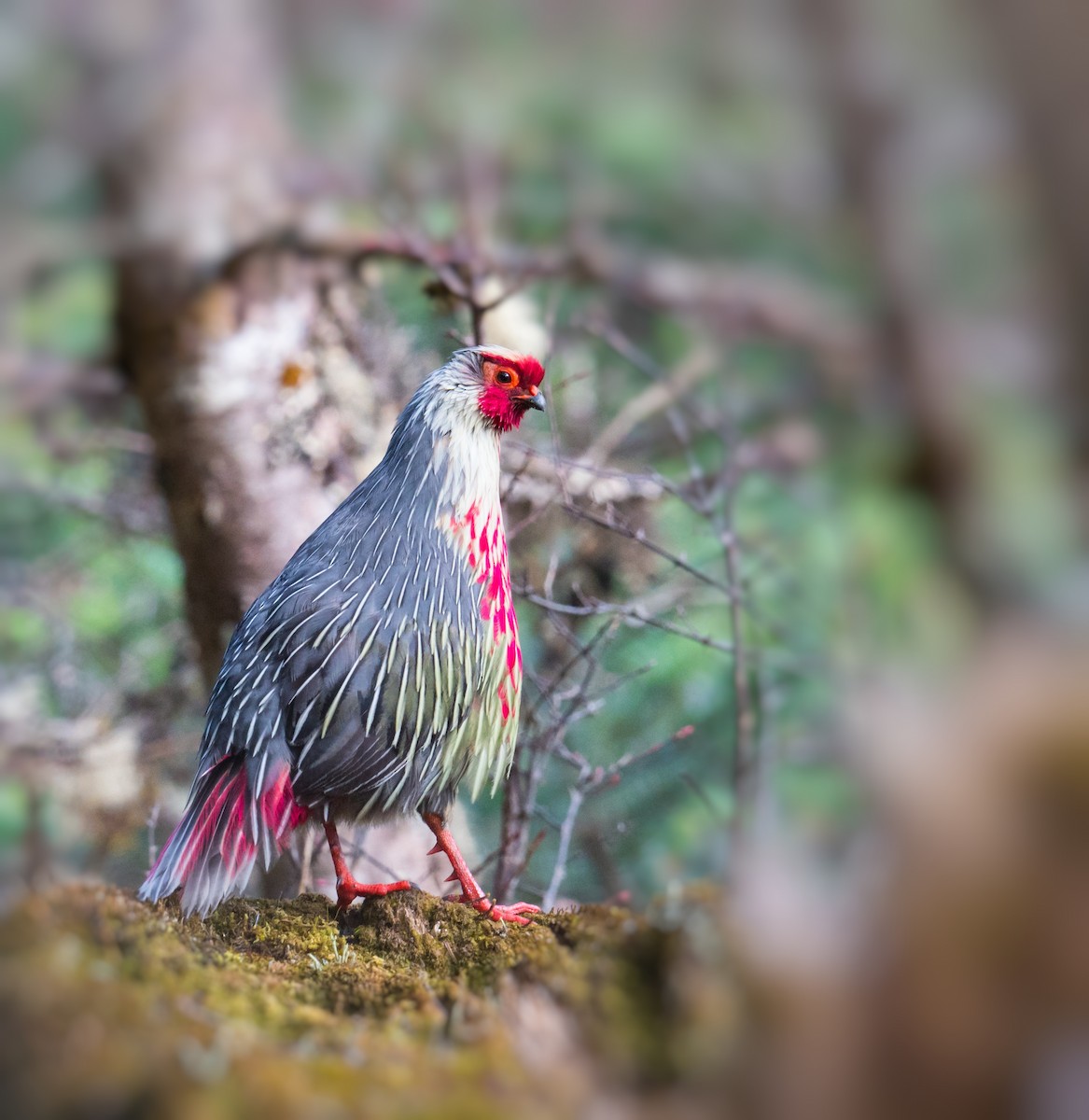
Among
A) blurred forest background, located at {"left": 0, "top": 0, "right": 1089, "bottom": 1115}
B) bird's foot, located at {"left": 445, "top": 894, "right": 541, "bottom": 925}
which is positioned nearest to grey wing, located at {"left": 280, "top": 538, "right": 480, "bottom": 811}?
bird's foot, located at {"left": 445, "top": 894, "right": 541, "bottom": 925}

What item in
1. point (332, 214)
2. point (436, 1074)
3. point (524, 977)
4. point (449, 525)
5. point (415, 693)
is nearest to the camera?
point (436, 1074)

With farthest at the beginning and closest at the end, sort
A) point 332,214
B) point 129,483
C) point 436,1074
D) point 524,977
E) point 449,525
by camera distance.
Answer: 1. point 129,483
2. point 332,214
3. point 449,525
4. point 524,977
5. point 436,1074

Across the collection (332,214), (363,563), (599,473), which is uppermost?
(332,214)

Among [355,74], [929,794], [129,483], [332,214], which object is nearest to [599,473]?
[332,214]

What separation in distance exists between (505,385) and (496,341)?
0.66 m

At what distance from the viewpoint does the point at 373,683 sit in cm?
201

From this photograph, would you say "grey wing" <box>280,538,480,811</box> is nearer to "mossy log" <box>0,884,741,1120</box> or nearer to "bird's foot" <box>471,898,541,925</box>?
"bird's foot" <box>471,898,541,925</box>

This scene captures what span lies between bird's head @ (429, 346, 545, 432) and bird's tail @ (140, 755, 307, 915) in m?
0.80

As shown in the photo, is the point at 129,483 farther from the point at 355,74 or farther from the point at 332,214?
the point at 355,74

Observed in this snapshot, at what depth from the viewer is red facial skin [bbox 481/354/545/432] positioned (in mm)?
2312

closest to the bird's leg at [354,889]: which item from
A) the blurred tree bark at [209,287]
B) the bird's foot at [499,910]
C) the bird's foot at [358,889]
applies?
the bird's foot at [358,889]

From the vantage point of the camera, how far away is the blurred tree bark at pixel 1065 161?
1.73 m

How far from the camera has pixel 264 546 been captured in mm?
2723

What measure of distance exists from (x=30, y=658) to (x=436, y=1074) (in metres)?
2.29
